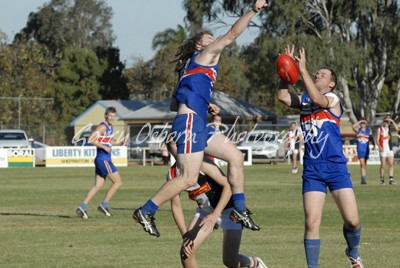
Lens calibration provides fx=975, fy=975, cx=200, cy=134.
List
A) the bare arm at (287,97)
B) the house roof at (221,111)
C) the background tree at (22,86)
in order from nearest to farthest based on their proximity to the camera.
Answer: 1. the bare arm at (287,97)
2. the house roof at (221,111)
3. the background tree at (22,86)

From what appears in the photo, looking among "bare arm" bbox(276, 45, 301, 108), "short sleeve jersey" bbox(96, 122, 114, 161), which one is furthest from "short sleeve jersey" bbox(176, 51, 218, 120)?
"short sleeve jersey" bbox(96, 122, 114, 161)

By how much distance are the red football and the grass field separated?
9.16 feet

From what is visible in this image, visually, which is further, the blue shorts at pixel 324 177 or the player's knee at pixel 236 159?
the blue shorts at pixel 324 177

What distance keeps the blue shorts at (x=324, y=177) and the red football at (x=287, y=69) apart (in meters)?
0.91

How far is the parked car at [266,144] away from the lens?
A: 54.9 m

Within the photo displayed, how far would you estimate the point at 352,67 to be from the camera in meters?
56.8

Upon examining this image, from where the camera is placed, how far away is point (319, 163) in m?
9.86

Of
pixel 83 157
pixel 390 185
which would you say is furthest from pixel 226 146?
pixel 83 157

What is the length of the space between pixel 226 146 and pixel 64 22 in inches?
4093

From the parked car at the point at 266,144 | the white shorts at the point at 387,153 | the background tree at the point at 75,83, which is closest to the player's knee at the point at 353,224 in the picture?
the white shorts at the point at 387,153

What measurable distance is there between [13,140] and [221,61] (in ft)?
81.2

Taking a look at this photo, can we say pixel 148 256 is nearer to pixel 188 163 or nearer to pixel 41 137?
pixel 188 163

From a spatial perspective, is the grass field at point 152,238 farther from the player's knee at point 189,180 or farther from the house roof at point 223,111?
the house roof at point 223,111

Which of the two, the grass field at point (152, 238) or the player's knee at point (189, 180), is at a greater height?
the player's knee at point (189, 180)
